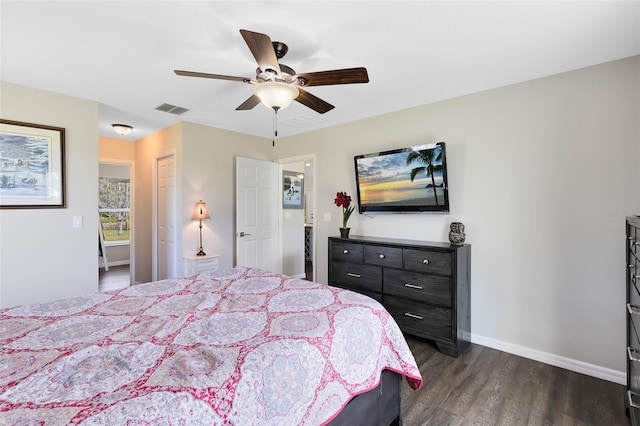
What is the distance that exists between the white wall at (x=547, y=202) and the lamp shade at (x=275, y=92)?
1885mm

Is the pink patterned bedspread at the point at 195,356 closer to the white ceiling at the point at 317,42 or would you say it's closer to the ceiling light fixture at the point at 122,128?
the white ceiling at the point at 317,42

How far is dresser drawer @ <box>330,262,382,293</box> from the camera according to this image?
322 centimetres

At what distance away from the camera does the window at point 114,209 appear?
6.76 meters

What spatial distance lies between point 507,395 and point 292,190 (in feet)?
13.9

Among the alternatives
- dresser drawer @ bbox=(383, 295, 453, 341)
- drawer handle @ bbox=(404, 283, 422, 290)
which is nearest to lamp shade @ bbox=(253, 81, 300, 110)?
drawer handle @ bbox=(404, 283, 422, 290)

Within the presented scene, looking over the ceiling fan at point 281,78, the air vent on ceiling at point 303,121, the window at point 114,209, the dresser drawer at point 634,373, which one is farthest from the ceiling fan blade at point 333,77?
the window at point 114,209

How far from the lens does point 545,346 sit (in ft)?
8.66

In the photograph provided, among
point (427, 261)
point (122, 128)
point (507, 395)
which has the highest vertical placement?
point (122, 128)

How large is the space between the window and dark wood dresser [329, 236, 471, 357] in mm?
5860

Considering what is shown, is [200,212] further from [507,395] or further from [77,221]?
[507,395]

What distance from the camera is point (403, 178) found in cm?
340

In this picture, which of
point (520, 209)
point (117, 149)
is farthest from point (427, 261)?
point (117, 149)

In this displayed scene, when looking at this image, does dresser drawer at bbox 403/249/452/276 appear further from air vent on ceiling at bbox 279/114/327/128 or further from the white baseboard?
air vent on ceiling at bbox 279/114/327/128

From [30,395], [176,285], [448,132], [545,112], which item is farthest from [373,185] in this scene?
[30,395]
